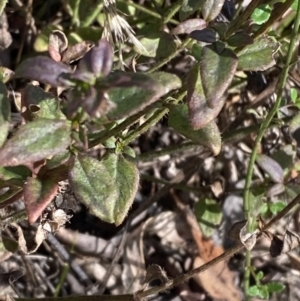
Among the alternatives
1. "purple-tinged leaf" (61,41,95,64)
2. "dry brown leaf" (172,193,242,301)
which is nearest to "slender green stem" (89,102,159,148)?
"purple-tinged leaf" (61,41,95,64)

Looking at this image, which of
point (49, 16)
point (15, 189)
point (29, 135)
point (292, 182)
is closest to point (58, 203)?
point (15, 189)

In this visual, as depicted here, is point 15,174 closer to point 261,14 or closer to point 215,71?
point 215,71

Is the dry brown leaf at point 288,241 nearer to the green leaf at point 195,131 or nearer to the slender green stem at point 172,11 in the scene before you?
the green leaf at point 195,131

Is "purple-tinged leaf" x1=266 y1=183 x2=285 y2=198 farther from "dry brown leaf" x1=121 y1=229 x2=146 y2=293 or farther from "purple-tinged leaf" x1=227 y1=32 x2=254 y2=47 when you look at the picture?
"purple-tinged leaf" x1=227 y1=32 x2=254 y2=47

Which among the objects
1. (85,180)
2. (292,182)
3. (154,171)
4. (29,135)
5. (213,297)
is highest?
(29,135)

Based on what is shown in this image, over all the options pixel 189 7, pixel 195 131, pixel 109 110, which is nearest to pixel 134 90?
pixel 109 110

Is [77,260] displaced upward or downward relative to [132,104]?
downward

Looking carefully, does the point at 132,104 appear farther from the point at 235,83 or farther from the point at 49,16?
the point at 49,16
